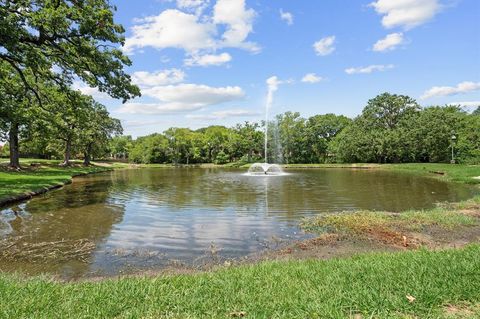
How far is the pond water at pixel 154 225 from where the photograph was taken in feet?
29.1

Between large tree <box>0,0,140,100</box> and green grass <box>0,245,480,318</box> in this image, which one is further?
large tree <box>0,0,140,100</box>

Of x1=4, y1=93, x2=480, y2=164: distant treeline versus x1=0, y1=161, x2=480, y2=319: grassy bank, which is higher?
x1=4, y1=93, x2=480, y2=164: distant treeline

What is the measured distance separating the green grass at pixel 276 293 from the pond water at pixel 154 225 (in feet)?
9.71

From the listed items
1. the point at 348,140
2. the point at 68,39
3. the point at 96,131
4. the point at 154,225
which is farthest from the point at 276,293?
the point at 348,140

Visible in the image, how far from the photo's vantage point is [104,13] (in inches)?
668

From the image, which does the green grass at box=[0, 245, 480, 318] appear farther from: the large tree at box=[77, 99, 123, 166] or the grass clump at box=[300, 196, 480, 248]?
the large tree at box=[77, 99, 123, 166]

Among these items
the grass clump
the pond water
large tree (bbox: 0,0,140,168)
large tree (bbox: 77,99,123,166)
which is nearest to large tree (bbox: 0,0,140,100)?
large tree (bbox: 0,0,140,168)

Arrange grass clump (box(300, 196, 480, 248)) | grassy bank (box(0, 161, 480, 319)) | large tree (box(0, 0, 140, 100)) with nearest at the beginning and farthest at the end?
1. grassy bank (box(0, 161, 480, 319))
2. grass clump (box(300, 196, 480, 248))
3. large tree (box(0, 0, 140, 100))

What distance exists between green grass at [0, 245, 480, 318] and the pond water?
296 centimetres

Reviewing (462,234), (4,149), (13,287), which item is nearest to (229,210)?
(462,234)

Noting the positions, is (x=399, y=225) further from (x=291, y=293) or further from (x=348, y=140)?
(x=348, y=140)

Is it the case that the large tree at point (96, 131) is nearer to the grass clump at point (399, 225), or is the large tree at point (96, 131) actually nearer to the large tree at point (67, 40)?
the large tree at point (67, 40)

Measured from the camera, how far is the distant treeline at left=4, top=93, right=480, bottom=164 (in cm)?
5738

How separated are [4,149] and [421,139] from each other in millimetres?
86881
